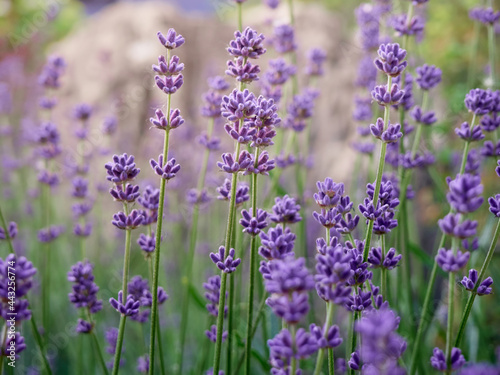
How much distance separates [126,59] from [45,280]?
313 centimetres

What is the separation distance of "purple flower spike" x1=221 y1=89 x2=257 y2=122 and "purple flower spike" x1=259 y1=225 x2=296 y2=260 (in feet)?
0.79

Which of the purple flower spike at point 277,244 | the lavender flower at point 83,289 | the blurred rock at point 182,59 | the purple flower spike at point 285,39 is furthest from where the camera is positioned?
the blurred rock at point 182,59

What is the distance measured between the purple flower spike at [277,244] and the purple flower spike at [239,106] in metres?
0.24

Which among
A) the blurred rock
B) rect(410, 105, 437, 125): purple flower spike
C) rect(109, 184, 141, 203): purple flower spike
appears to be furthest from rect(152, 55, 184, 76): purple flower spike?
the blurred rock

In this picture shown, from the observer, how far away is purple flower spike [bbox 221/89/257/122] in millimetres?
1003

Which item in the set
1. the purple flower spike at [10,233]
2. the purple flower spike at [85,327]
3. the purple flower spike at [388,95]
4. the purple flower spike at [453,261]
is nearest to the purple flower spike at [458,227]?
the purple flower spike at [453,261]

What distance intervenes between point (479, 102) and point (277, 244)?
638mm

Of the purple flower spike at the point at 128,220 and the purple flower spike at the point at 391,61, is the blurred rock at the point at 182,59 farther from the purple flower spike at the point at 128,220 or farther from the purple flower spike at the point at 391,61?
the purple flower spike at the point at 128,220

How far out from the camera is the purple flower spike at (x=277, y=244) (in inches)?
36.6

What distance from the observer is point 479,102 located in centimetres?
120

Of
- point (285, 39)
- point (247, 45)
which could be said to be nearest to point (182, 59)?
point (285, 39)

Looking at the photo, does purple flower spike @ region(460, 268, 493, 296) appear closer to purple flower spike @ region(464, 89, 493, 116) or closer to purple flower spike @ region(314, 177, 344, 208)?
purple flower spike @ region(314, 177, 344, 208)

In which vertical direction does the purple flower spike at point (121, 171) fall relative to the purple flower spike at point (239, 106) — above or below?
below

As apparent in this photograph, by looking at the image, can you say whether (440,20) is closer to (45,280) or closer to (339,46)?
(339,46)
